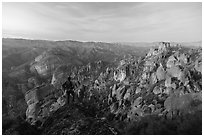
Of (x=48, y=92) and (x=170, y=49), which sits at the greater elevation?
(x=170, y=49)

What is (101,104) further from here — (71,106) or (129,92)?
(71,106)

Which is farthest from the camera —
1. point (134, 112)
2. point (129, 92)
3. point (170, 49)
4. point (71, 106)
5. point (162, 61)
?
point (170, 49)

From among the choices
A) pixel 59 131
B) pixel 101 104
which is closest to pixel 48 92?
pixel 101 104

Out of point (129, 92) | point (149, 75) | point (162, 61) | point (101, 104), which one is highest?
point (162, 61)

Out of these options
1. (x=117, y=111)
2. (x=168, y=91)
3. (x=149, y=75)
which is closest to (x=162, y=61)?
(x=149, y=75)

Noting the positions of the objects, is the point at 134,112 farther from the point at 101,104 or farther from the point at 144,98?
the point at 101,104

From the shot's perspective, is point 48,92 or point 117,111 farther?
point 48,92

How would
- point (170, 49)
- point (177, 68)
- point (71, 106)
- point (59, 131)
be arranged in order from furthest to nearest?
1. point (170, 49)
2. point (177, 68)
3. point (71, 106)
4. point (59, 131)

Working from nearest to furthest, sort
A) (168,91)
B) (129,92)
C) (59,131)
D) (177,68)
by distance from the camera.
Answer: (59,131) < (168,91) < (177,68) < (129,92)

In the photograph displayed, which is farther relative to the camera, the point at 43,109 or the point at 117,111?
the point at 117,111
